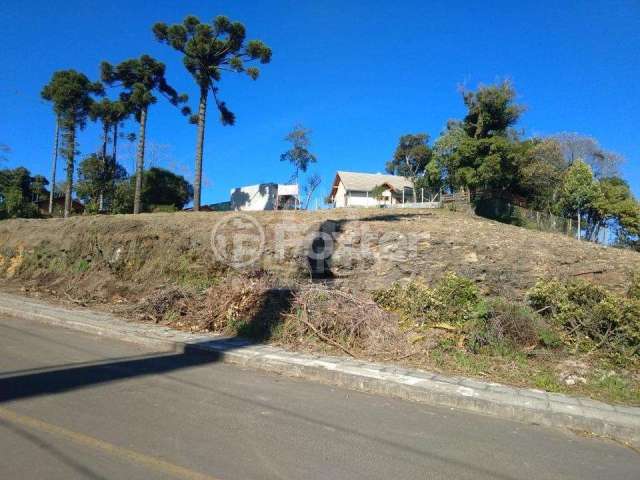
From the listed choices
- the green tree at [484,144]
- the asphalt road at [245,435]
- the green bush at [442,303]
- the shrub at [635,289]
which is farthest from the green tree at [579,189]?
the asphalt road at [245,435]

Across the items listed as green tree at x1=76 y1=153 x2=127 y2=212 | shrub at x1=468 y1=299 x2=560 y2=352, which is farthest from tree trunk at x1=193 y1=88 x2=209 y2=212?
shrub at x1=468 y1=299 x2=560 y2=352

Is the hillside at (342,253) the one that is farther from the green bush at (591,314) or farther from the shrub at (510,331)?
the shrub at (510,331)

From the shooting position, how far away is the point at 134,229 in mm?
13359

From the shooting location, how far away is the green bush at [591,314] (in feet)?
20.5

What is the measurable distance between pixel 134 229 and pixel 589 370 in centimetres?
1194

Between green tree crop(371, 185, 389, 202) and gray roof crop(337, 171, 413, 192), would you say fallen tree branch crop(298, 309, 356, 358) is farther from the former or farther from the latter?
gray roof crop(337, 171, 413, 192)

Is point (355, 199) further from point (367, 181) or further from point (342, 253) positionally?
point (342, 253)

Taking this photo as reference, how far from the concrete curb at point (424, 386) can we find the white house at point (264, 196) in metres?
21.2

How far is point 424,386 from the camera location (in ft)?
17.6

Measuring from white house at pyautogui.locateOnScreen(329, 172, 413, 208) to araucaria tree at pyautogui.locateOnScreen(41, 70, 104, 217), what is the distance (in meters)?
23.0

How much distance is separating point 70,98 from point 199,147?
1327cm

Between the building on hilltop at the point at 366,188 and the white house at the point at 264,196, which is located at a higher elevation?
the building on hilltop at the point at 366,188

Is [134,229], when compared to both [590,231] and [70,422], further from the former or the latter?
[590,231]

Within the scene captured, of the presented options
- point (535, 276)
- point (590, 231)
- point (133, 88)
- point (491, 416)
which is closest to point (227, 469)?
point (491, 416)
